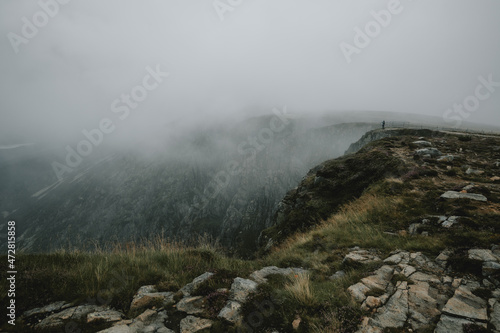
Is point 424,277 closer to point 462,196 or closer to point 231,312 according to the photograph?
point 231,312

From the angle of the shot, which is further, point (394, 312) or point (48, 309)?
point (48, 309)

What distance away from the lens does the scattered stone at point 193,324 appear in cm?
432

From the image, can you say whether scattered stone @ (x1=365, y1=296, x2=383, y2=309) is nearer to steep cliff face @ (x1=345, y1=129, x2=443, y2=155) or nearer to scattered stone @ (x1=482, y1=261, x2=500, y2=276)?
scattered stone @ (x1=482, y1=261, x2=500, y2=276)

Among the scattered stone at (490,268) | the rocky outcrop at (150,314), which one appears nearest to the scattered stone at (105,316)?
the rocky outcrop at (150,314)

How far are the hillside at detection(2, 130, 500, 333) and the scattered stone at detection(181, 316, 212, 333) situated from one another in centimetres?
3

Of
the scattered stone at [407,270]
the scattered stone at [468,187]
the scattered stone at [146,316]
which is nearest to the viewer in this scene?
the scattered stone at [146,316]

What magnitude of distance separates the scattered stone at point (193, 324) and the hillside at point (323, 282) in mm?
25

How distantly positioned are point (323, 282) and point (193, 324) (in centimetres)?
369


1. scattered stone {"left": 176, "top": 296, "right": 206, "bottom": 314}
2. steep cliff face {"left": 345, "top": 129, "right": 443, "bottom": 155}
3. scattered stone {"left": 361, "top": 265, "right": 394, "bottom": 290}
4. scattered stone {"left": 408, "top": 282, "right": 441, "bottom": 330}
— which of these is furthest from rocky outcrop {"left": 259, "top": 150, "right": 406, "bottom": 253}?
steep cliff face {"left": 345, "top": 129, "right": 443, "bottom": 155}

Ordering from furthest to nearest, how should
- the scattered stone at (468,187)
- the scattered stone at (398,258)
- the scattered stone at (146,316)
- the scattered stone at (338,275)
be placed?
the scattered stone at (468,187) < the scattered stone at (398,258) < the scattered stone at (338,275) < the scattered stone at (146,316)

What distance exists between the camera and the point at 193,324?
4.47 m

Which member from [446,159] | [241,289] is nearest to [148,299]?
[241,289]

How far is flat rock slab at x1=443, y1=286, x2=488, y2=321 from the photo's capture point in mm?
3859

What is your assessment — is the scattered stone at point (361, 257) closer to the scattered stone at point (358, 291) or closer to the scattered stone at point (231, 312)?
the scattered stone at point (358, 291)
